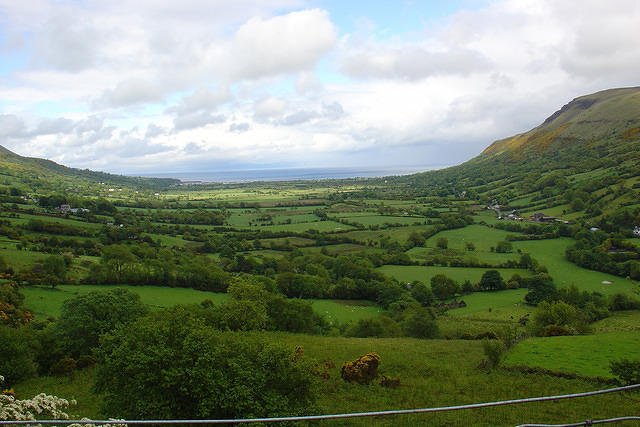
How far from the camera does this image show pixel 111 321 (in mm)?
33500

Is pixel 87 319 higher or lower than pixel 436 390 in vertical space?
higher

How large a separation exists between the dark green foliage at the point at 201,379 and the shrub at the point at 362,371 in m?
9.14

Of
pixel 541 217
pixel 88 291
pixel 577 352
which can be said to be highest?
pixel 541 217

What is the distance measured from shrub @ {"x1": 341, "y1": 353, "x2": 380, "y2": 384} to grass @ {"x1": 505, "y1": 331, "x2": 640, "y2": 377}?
33.2 ft

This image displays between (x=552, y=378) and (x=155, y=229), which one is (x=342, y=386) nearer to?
(x=552, y=378)

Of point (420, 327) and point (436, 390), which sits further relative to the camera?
point (420, 327)

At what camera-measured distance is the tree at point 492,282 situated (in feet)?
224

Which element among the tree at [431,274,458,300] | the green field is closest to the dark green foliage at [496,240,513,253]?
the tree at [431,274,458,300]

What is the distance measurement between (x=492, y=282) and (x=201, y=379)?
63.1 metres

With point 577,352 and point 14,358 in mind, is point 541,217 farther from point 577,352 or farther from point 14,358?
point 14,358

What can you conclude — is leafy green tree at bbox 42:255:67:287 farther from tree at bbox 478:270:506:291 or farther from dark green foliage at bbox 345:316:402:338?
tree at bbox 478:270:506:291

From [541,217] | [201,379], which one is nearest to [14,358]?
[201,379]

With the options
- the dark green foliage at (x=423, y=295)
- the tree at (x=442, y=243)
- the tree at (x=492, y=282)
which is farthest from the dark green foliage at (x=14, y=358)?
the tree at (x=442, y=243)

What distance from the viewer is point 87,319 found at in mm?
32875
